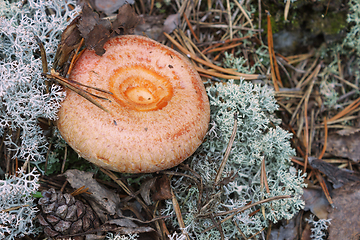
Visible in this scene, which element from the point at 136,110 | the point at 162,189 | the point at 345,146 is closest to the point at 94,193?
the point at 162,189

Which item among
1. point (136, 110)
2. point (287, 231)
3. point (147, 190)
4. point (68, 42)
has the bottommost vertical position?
point (287, 231)

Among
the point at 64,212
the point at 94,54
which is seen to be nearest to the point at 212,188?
the point at 64,212

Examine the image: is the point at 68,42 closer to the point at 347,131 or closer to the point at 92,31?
the point at 92,31

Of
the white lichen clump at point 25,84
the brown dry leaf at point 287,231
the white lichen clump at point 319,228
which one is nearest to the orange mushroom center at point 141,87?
the white lichen clump at point 25,84

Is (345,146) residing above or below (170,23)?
below

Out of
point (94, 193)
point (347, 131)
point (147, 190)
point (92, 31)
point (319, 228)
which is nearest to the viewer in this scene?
point (92, 31)

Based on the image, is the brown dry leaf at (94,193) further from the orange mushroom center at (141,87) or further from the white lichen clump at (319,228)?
the white lichen clump at (319,228)

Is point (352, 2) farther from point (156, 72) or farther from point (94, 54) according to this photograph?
point (94, 54)

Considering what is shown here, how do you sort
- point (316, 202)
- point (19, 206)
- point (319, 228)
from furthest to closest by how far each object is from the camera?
point (316, 202) → point (319, 228) → point (19, 206)
